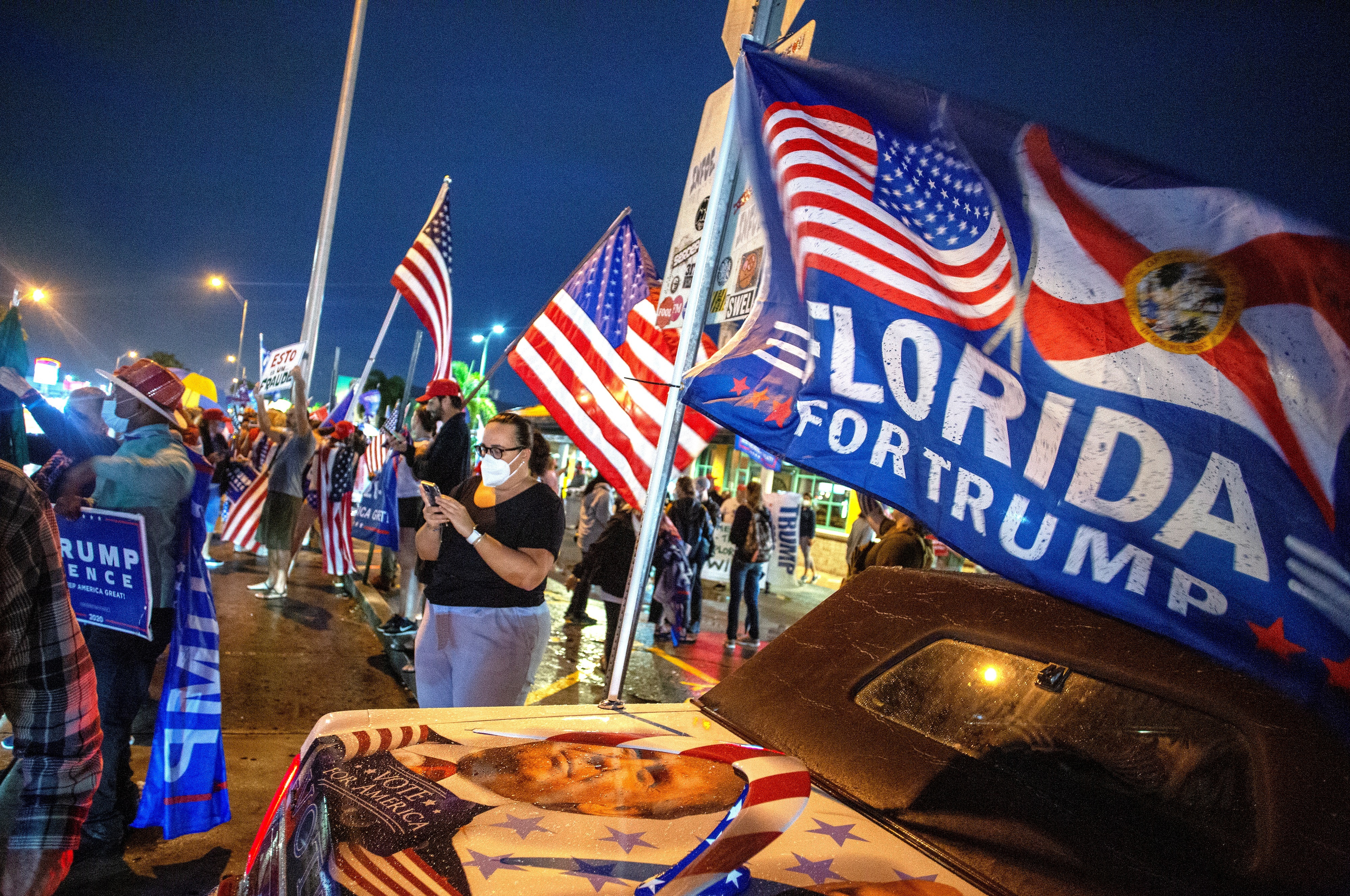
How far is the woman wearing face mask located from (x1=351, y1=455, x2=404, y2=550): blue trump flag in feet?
15.7

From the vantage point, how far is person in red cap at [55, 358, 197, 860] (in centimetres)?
332

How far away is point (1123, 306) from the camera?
6.82 feet

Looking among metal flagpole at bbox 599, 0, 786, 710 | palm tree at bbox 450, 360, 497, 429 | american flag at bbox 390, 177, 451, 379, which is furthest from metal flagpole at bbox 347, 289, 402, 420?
palm tree at bbox 450, 360, 497, 429

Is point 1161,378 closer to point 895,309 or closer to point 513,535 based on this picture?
point 895,309

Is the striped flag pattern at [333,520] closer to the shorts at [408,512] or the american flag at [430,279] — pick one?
the shorts at [408,512]

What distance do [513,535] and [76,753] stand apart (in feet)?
6.57

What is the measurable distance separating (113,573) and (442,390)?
2.98 metres

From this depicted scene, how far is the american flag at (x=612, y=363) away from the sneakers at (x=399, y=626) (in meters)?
3.72

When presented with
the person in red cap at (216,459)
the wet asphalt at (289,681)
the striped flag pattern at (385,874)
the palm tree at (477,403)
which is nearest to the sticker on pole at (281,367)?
the person in red cap at (216,459)

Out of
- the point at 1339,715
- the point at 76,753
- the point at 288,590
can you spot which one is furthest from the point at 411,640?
the point at 1339,715

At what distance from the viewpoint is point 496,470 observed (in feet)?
11.6

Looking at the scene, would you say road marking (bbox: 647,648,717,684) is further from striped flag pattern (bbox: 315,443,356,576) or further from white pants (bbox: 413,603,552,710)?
white pants (bbox: 413,603,552,710)

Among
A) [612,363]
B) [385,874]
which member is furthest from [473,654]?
[385,874]

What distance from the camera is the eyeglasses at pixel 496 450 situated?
353cm
